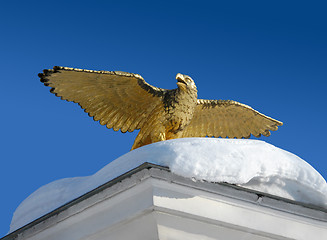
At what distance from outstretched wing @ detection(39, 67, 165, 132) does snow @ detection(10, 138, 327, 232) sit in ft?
5.34

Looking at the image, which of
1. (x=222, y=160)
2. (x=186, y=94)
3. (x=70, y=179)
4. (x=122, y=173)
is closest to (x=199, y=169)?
(x=222, y=160)

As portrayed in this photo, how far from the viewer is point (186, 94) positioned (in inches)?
177

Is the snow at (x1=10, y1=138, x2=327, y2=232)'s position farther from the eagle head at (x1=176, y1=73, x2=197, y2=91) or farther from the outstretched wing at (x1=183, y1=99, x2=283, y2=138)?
the outstretched wing at (x1=183, y1=99, x2=283, y2=138)

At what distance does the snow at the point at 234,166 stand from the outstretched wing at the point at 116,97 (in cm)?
163

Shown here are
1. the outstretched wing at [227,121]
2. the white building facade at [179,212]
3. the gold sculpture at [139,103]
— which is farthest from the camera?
the outstretched wing at [227,121]

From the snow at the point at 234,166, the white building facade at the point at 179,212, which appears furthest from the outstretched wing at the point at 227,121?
the white building facade at the point at 179,212

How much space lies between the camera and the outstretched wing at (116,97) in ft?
14.8

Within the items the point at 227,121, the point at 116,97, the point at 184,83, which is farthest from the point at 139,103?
the point at 227,121

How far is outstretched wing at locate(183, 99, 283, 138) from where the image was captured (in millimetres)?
4785

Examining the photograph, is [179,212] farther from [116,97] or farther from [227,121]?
[227,121]

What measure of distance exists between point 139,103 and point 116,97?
0.66ft

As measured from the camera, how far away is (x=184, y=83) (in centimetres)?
449

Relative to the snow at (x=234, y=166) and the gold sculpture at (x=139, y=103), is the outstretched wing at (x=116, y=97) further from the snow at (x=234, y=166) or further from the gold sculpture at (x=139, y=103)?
the snow at (x=234, y=166)

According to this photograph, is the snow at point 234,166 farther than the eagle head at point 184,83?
No
